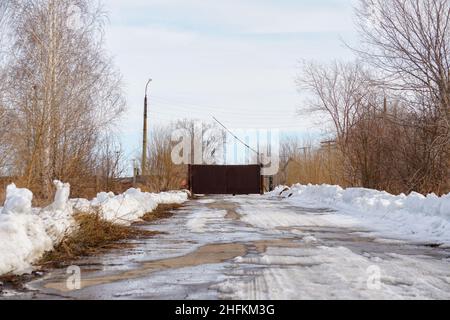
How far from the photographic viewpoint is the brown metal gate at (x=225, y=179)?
137ft

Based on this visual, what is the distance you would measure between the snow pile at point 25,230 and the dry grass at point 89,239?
0.17 metres

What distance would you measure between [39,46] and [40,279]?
19228 millimetres

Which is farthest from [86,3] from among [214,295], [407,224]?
[214,295]

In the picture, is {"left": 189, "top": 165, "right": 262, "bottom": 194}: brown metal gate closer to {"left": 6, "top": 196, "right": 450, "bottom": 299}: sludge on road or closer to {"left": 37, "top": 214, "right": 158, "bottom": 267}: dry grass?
{"left": 37, "top": 214, "right": 158, "bottom": 267}: dry grass

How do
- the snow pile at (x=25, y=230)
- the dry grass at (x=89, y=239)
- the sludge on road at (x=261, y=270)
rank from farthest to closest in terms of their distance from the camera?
the dry grass at (x=89, y=239) < the snow pile at (x=25, y=230) < the sludge on road at (x=261, y=270)

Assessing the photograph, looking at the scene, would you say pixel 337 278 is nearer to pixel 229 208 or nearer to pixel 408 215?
pixel 408 215

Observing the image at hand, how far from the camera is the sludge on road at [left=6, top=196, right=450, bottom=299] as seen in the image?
5.14 meters

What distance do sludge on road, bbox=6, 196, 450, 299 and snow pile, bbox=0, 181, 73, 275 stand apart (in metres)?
0.49

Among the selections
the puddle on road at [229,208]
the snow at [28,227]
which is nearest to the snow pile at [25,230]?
the snow at [28,227]

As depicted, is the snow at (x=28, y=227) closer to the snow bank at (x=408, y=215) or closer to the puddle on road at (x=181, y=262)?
the puddle on road at (x=181, y=262)

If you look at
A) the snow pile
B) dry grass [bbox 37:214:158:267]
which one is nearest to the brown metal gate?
dry grass [bbox 37:214:158:267]

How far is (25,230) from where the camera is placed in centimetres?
703

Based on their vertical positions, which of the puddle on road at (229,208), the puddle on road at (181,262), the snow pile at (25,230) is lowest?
the puddle on road at (229,208)
